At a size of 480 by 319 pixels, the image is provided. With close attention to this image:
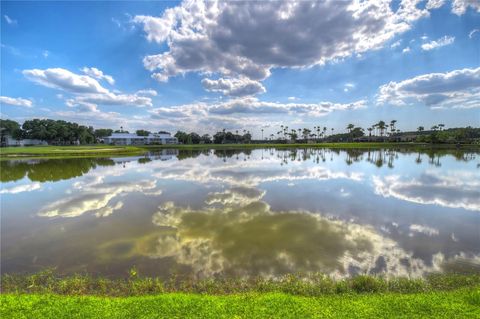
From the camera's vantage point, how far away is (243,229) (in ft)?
35.2

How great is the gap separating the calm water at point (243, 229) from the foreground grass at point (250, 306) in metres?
1.66

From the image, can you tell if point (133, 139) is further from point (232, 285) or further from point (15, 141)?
point (232, 285)

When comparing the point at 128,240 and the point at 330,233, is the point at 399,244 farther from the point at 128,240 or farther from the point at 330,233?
the point at 128,240

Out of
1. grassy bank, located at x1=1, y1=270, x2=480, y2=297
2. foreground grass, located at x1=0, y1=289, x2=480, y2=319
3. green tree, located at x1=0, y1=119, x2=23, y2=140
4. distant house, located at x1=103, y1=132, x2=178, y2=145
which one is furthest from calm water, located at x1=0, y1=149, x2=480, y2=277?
distant house, located at x1=103, y1=132, x2=178, y2=145

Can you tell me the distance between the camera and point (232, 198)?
16.2 meters

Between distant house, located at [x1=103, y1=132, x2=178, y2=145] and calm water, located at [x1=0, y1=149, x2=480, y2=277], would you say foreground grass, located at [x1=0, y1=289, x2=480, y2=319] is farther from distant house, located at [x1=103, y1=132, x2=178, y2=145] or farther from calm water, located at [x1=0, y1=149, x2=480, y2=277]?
distant house, located at [x1=103, y1=132, x2=178, y2=145]

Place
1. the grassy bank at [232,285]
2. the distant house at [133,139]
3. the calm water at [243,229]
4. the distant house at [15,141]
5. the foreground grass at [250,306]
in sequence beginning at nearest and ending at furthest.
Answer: the foreground grass at [250,306], the grassy bank at [232,285], the calm water at [243,229], the distant house at [15,141], the distant house at [133,139]

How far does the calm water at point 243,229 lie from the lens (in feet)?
25.2

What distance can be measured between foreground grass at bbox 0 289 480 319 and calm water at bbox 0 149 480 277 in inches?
65.2

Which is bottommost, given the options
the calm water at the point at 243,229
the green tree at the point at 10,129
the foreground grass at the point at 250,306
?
the calm water at the point at 243,229

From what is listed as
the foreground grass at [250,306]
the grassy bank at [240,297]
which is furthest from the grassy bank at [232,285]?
the foreground grass at [250,306]

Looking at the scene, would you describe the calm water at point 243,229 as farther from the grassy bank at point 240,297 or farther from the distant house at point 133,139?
the distant house at point 133,139

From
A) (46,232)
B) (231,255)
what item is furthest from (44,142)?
(231,255)

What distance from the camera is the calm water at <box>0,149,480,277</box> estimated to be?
7.69 metres
